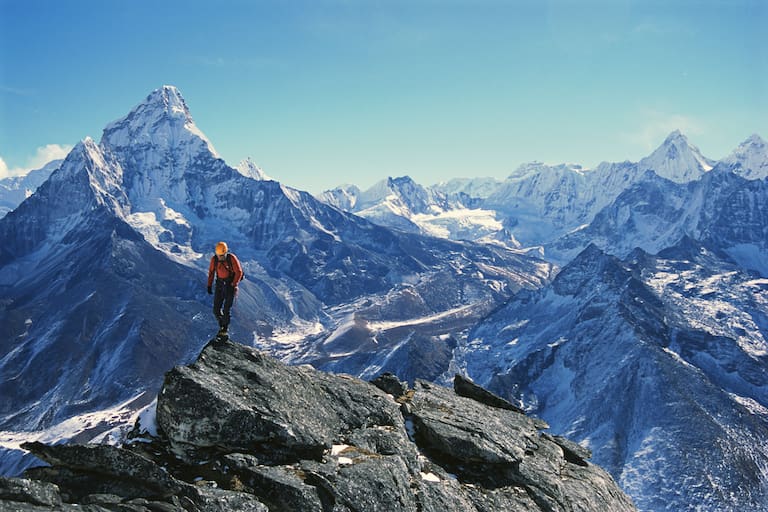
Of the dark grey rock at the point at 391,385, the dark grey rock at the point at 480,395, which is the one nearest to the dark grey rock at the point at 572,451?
the dark grey rock at the point at 480,395

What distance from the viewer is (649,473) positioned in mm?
194625

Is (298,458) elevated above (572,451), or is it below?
below

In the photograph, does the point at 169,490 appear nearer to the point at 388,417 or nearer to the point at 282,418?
the point at 282,418

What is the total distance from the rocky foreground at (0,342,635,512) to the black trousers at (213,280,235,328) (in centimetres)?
230

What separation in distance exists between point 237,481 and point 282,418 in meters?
3.88

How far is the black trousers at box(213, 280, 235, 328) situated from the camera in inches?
1238

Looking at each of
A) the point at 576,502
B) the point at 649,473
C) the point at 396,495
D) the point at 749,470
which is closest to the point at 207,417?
the point at 396,495

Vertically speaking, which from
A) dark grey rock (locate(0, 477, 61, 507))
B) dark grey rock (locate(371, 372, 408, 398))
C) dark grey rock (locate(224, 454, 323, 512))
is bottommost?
dark grey rock (locate(0, 477, 61, 507))

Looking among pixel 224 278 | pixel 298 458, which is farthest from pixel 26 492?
pixel 224 278

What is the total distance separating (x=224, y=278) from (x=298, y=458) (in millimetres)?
10944

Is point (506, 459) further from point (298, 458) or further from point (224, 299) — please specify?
point (224, 299)

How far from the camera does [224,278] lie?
31.2 m

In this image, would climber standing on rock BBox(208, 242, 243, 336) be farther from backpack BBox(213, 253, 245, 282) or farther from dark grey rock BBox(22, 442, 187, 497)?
dark grey rock BBox(22, 442, 187, 497)

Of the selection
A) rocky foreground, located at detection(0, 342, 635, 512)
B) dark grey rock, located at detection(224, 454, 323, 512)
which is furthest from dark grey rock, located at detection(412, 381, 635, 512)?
dark grey rock, located at detection(224, 454, 323, 512)
